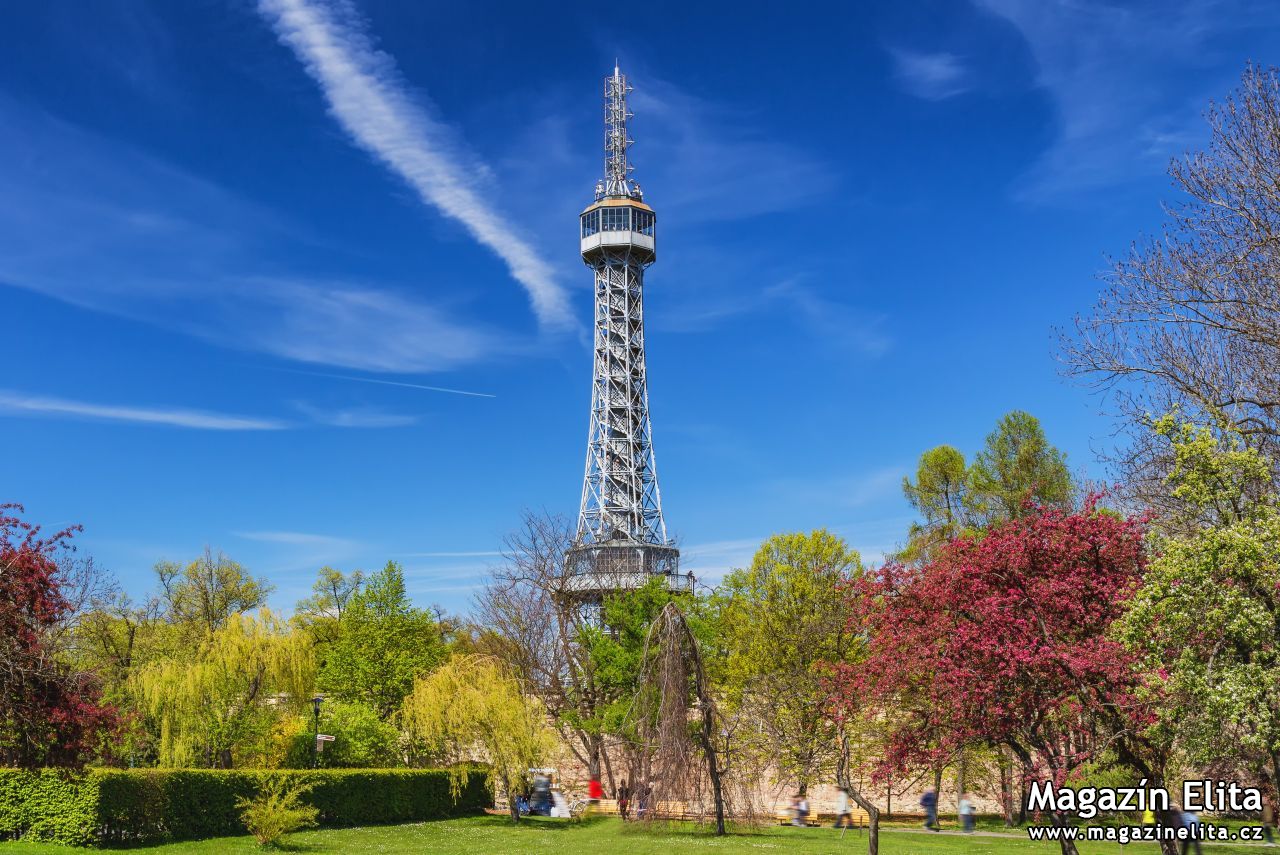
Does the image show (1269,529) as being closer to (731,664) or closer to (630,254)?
(731,664)

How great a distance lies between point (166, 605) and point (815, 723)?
3633cm

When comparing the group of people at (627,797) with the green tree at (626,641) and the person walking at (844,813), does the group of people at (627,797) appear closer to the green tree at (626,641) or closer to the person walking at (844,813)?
the green tree at (626,641)

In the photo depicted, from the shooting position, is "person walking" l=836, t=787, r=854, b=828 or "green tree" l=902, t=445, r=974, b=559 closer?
"person walking" l=836, t=787, r=854, b=828

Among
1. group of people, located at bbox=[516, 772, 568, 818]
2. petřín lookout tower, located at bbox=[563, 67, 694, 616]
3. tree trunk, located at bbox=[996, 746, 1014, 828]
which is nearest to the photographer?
tree trunk, located at bbox=[996, 746, 1014, 828]

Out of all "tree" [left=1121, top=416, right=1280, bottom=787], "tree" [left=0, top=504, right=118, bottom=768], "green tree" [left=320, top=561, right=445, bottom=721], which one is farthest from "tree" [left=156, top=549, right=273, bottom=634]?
"tree" [left=1121, top=416, right=1280, bottom=787]

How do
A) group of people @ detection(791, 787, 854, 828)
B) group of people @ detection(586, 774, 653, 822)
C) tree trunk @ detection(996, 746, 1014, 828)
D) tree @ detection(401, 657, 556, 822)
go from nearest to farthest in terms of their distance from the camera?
1. group of people @ detection(586, 774, 653, 822)
2. tree @ detection(401, 657, 556, 822)
3. group of people @ detection(791, 787, 854, 828)
4. tree trunk @ detection(996, 746, 1014, 828)

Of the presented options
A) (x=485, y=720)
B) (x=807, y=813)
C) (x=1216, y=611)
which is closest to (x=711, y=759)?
(x=485, y=720)

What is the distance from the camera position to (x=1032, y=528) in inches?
655

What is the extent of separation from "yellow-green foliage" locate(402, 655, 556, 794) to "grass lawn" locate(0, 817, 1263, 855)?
8.99 feet

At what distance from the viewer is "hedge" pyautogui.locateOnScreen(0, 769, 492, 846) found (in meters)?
21.1

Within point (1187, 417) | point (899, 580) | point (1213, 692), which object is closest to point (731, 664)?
point (899, 580)

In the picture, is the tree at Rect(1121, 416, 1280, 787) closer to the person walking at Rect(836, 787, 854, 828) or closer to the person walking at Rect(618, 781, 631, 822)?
the person walking at Rect(836, 787, 854, 828)

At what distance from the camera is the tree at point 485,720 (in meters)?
31.6

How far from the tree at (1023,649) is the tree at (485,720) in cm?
1716
